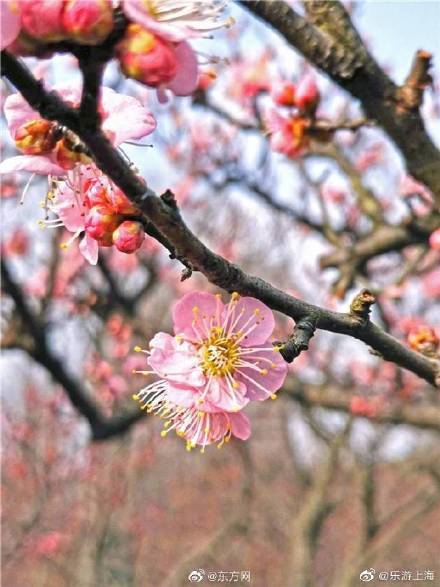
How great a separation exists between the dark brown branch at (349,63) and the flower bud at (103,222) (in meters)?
0.81

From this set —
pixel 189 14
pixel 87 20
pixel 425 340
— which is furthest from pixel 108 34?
pixel 425 340

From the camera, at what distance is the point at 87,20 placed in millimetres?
583

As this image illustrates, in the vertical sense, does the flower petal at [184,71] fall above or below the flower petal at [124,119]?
above

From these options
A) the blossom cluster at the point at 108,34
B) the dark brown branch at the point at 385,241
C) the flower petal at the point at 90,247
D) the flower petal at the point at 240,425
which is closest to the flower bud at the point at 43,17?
the blossom cluster at the point at 108,34

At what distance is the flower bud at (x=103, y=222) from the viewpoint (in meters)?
0.89

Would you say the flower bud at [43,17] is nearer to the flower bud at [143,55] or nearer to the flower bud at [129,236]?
the flower bud at [143,55]

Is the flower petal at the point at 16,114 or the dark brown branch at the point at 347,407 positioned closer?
the flower petal at the point at 16,114

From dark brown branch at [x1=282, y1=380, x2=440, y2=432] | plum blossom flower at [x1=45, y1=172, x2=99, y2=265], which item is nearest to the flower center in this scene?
plum blossom flower at [x1=45, y1=172, x2=99, y2=265]

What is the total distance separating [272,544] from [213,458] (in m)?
2.00

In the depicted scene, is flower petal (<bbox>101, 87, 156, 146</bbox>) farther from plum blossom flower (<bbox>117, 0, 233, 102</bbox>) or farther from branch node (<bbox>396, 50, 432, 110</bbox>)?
branch node (<bbox>396, 50, 432, 110</bbox>)

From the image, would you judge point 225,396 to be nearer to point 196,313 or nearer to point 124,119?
point 196,313

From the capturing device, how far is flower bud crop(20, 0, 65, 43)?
0.60 meters

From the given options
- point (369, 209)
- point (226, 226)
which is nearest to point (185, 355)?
point (369, 209)

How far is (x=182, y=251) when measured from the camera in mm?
742
